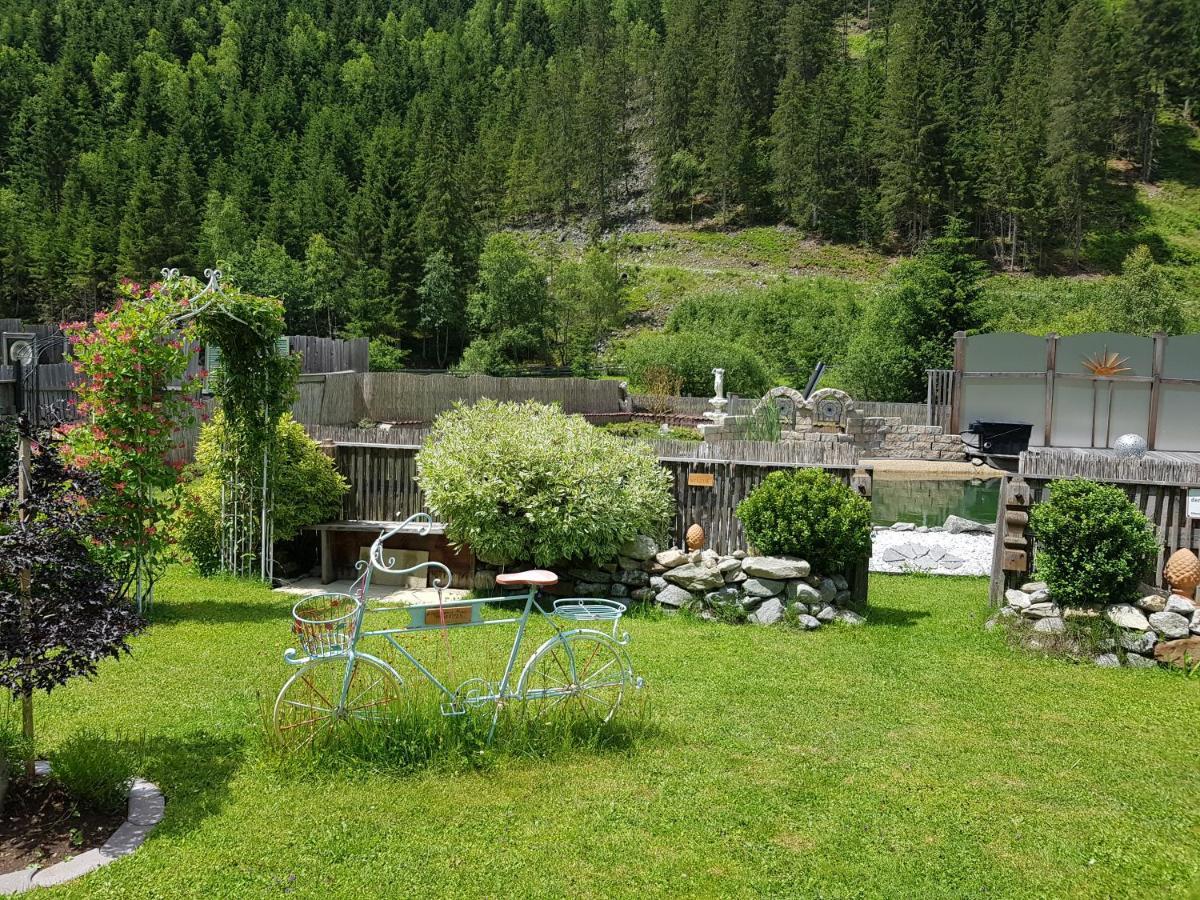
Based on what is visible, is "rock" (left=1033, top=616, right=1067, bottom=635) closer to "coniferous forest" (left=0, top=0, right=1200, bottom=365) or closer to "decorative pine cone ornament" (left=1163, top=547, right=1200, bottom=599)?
"decorative pine cone ornament" (left=1163, top=547, right=1200, bottom=599)

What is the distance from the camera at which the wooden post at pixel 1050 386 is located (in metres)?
23.2

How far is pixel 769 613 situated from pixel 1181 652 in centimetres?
326

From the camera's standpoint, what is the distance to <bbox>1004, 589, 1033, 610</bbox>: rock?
25.2ft

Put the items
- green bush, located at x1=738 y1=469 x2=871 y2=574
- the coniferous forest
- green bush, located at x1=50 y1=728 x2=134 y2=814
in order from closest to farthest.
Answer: green bush, located at x1=50 y1=728 x2=134 y2=814 < green bush, located at x1=738 y1=469 x2=871 y2=574 < the coniferous forest

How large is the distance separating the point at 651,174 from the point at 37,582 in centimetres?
7664

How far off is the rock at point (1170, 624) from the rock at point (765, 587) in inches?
119

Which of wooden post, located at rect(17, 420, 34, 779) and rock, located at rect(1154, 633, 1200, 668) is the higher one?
wooden post, located at rect(17, 420, 34, 779)

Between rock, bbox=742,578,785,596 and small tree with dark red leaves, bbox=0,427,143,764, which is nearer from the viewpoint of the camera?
small tree with dark red leaves, bbox=0,427,143,764

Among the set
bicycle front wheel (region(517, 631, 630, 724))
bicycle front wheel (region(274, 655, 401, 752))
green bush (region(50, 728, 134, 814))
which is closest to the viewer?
green bush (region(50, 728, 134, 814))

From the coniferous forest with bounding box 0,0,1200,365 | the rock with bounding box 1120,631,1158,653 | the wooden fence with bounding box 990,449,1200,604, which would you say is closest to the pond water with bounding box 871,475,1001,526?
the wooden fence with bounding box 990,449,1200,604

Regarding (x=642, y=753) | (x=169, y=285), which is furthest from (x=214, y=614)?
(x=642, y=753)

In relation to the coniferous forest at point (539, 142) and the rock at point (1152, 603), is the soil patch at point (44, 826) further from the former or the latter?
the coniferous forest at point (539, 142)

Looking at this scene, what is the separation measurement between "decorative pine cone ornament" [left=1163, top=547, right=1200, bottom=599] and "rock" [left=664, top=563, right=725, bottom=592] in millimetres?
3807

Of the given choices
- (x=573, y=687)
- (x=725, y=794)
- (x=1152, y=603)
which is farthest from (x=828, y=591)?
(x=725, y=794)
